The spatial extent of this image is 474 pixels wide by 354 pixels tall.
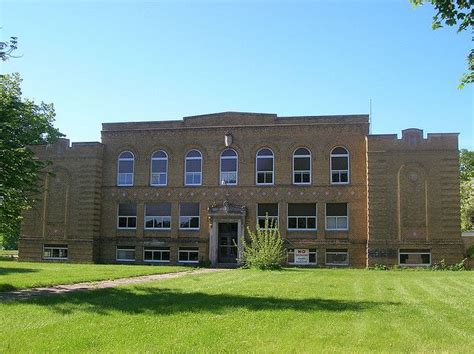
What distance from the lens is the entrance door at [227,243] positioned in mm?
36062

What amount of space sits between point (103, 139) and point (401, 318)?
30.7 m

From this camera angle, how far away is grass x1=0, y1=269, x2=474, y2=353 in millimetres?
8422

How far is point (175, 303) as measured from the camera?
12820mm

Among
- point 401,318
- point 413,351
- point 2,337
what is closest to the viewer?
point 413,351

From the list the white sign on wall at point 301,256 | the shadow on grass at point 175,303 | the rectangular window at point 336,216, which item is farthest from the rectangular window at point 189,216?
the shadow on grass at point 175,303

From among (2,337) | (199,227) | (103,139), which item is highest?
(103,139)

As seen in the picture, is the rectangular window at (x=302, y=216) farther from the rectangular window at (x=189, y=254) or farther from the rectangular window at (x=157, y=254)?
the rectangular window at (x=157, y=254)

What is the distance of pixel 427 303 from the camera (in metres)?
13.6

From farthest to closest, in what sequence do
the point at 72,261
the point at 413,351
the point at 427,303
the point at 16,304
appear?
the point at 72,261 < the point at 427,303 < the point at 16,304 < the point at 413,351

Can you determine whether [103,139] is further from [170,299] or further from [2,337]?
[2,337]

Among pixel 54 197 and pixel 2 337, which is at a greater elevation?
pixel 54 197

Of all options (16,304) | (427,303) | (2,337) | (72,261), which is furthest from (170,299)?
(72,261)

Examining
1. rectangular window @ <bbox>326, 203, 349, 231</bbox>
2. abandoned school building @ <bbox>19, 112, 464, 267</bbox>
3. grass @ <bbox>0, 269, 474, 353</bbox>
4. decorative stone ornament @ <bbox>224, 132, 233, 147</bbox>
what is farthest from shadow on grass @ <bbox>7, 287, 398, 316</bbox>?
decorative stone ornament @ <bbox>224, 132, 233, 147</bbox>

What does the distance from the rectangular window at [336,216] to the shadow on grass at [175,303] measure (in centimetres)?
2073
